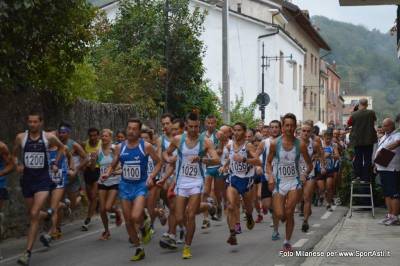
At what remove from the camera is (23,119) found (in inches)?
531

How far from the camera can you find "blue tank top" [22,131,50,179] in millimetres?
10398

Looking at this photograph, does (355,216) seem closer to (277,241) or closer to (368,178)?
(368,178)

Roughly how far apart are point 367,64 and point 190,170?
86.8 metres

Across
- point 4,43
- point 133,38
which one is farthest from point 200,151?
point 133,38

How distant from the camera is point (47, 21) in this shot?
41.4 feet

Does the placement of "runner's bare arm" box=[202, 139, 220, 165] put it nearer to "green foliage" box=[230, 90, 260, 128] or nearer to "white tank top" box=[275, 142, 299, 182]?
"white tank top" box=[275, 142, 299, 182]

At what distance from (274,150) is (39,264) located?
3702 mm

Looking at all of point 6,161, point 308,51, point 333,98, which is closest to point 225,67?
point 6,161

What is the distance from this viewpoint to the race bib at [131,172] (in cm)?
1052

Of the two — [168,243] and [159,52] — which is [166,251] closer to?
[168,243]

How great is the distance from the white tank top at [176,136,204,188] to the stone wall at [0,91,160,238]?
3714 millimetres

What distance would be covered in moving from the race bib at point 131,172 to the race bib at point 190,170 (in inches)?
25.9

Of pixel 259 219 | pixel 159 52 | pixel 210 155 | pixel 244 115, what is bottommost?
pixel 259 219

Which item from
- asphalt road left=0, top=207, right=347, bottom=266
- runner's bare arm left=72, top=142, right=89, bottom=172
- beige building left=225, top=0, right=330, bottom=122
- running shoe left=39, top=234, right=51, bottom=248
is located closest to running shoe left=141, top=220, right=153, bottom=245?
asphalt road left=0, top=207, right=347, bottom=266
